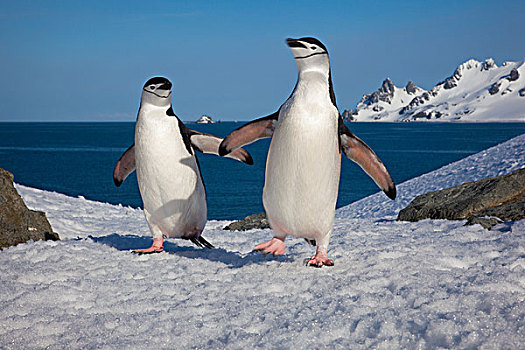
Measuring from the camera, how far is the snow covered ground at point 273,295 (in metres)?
2.83

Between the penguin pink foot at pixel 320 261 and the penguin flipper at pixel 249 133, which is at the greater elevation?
the penguin flipper at pixel 249 133

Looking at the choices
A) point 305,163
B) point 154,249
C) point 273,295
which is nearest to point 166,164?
point 154,249

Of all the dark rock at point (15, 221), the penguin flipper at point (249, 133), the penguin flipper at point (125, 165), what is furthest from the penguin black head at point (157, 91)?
the dark rock at point (15, 221)

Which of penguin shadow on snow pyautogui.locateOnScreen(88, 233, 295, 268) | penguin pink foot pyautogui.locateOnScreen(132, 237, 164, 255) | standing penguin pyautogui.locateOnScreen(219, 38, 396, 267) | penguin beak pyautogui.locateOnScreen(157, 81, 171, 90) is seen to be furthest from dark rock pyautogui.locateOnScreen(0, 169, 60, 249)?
standing penguin pyautogui.locateOnScreen(219, 38, 396, 267)

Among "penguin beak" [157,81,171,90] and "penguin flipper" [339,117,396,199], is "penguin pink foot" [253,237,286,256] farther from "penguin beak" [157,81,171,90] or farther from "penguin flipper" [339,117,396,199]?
"penguin beak" [157,81,171,90]

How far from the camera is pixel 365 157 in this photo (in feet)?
14.1

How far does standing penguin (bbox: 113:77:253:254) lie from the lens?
473cm

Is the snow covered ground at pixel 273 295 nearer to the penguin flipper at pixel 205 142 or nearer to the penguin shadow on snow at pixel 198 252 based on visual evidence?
the penguin shadow on snow at pixel 198 252

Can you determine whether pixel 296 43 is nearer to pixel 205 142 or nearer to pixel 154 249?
pixel 205 142

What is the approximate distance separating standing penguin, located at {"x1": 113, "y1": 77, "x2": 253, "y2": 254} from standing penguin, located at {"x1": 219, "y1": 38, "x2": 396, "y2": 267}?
725mm

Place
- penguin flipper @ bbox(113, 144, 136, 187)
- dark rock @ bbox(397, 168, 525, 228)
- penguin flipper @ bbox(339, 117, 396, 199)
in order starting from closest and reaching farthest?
penguin flipper @ bbox(339, 117, 396, 199)
penguin flipper @ bbox(113, 144, 136, 187)
dark rock @ bbox(397, 168, 525, 228)

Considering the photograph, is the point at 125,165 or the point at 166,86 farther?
the point at 125,165

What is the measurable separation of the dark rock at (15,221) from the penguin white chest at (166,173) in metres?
1.31

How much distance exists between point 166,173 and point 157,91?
80 cm
